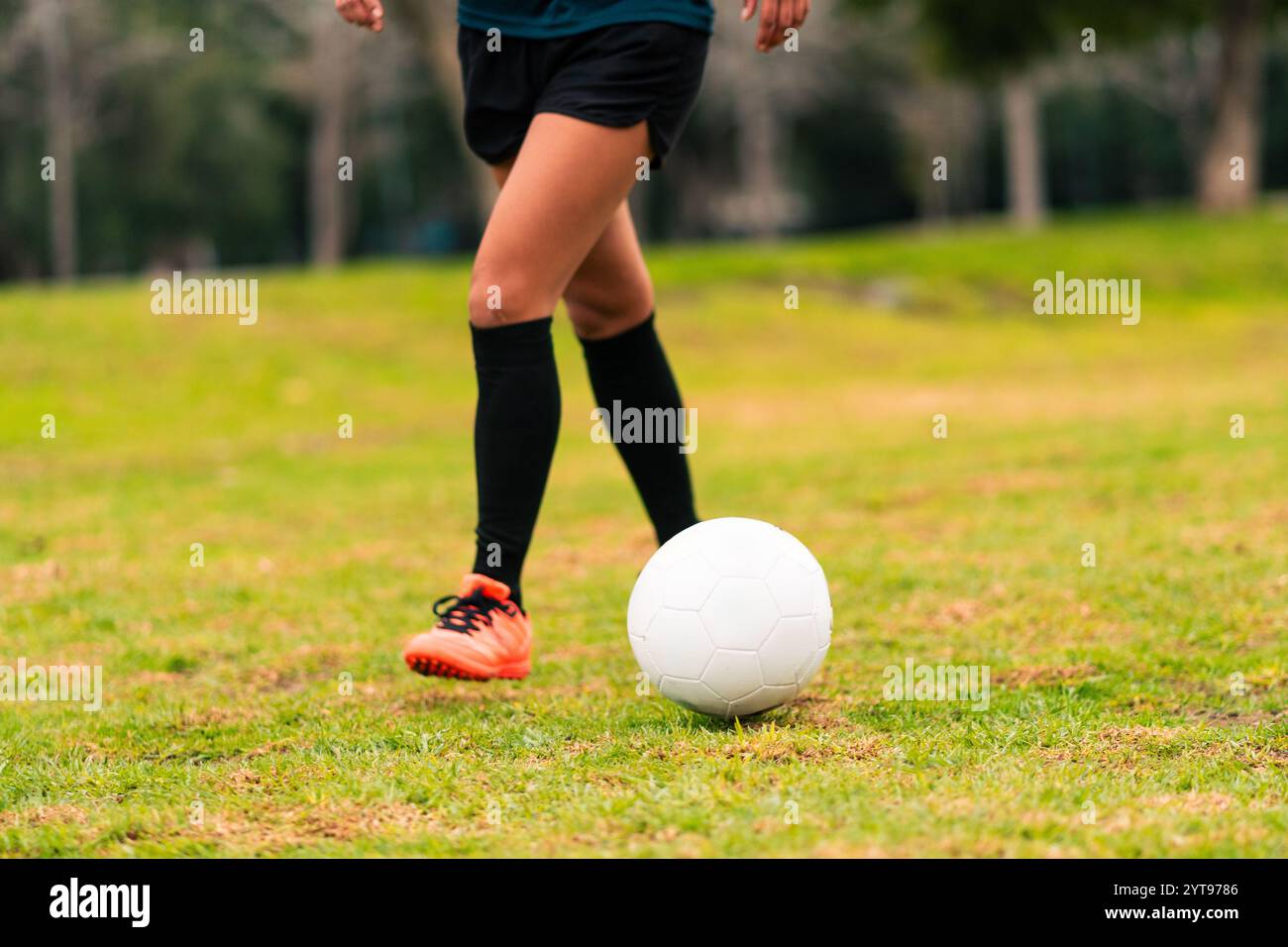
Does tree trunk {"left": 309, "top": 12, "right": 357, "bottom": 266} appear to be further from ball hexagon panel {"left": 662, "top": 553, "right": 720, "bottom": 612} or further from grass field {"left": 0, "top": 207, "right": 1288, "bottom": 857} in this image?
ball hexagon panel {"left": 662, "top": 553, "right": 720, "bottom": 612}

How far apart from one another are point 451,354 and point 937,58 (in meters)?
14.9

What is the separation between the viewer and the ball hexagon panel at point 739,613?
10.1 ft

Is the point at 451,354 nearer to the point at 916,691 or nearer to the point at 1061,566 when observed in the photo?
the point at 1061,566

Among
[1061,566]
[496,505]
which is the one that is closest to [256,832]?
[496,505]

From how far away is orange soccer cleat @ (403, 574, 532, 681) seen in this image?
325 centimetres

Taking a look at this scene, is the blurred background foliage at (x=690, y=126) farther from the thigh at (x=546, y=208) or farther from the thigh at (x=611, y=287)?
the thigh at (x=546, y=208)

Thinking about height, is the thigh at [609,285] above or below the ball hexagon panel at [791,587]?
above

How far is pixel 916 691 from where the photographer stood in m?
3.43

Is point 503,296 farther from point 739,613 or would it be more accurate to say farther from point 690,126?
point 690,126
